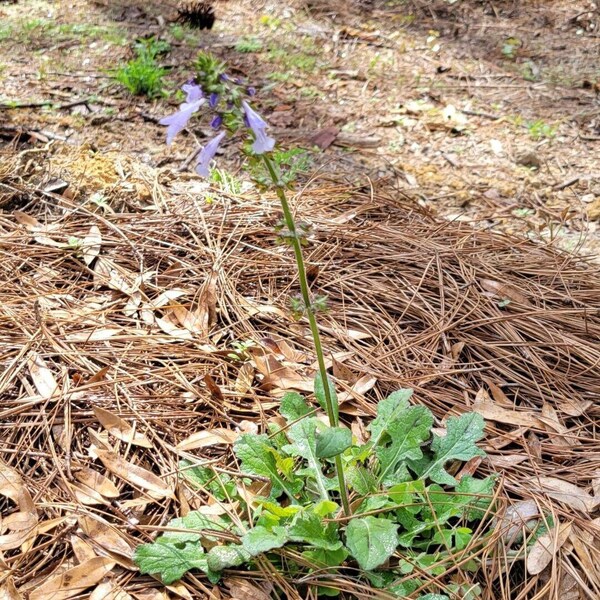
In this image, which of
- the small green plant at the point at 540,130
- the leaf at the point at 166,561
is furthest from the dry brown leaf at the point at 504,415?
the small green plant at the point at 540,130

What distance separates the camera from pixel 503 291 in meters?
2.75

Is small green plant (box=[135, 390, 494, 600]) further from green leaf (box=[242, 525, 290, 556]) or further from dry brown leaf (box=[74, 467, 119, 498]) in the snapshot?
dry brown leaf (box=[74, 467, 119, 498])

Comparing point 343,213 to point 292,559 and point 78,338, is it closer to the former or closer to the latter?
point 78,338

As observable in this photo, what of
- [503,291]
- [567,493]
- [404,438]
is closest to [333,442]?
[404,438]

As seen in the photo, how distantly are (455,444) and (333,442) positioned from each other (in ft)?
1.90

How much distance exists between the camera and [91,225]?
10.00 feet

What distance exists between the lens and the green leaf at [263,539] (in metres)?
1.64

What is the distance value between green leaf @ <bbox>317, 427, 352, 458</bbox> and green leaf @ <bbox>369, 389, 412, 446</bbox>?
45 cm

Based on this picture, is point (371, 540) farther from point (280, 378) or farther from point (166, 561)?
point (280, 378)

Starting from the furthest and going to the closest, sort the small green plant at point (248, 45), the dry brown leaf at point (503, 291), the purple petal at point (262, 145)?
the small green plant at point (248, 45), the dry brown leaf at point (503, 291), the purple petal at point (262, 145)

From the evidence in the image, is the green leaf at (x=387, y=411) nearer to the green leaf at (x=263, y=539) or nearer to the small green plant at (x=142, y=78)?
the green leaf at (x=263, y=539)

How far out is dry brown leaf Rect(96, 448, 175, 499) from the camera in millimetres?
1945

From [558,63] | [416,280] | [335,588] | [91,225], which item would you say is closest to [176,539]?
[335,588]

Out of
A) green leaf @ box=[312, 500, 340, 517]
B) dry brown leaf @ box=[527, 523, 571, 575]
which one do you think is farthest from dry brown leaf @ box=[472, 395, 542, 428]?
green leaf @ box=[312, 500, 340, 517]
